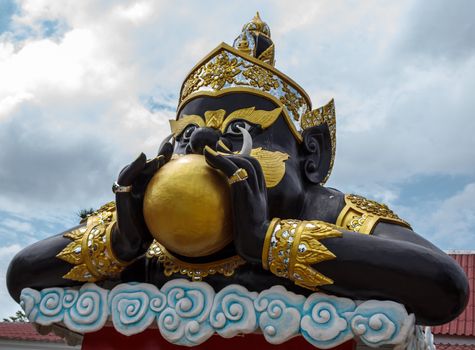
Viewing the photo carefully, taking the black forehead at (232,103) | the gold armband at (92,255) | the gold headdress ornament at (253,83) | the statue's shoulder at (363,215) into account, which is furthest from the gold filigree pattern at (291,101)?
the gold armband at (92,255)

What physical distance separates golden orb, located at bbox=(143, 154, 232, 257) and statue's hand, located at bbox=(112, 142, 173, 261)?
0.08 meters

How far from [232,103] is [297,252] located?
1145mm

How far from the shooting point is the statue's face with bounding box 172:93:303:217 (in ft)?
11.0

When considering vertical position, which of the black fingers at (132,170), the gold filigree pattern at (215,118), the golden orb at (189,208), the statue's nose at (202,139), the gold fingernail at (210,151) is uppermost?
the gold filigree pattern at (215,118)

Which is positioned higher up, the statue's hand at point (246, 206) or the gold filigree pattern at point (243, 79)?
the gold filigree pattern at point (243, 79)

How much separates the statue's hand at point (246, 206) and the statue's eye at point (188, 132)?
0.66m

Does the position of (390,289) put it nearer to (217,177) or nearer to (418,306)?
(418,306)

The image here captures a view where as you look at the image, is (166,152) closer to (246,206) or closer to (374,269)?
(246,206)

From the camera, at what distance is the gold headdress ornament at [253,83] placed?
3717 mm

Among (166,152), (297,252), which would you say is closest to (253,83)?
(166,152)

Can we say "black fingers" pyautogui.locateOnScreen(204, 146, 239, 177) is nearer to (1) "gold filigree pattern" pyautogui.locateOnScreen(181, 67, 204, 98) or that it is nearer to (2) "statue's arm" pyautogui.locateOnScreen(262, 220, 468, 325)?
(2) "statue's arm" pyautogui.locateOnScreen(262, 220, 468, 325)

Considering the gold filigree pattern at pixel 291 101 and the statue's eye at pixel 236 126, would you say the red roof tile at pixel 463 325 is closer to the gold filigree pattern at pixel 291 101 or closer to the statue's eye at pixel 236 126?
the gold filigree pattern at pixel 291 101

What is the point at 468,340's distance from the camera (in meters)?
8.38

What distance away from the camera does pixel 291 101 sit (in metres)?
3.82
